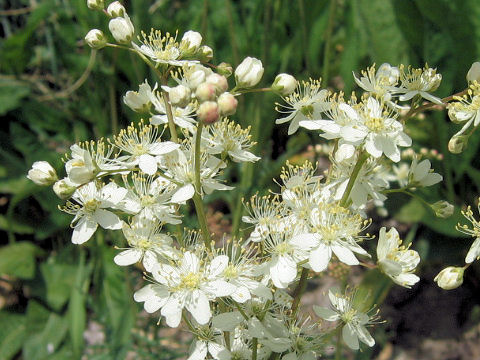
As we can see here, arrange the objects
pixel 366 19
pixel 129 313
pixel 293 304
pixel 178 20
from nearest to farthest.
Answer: pixel 293 304
pixel 129 313
pixel 366 19
pixel 178 20

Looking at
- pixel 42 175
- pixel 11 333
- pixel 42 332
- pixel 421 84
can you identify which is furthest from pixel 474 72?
pixel 11 333

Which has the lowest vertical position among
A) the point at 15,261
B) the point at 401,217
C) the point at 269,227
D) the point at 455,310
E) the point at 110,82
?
the point at 455,310

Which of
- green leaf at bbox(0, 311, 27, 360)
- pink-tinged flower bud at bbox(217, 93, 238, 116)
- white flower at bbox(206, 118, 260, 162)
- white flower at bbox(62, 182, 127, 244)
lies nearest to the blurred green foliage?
green leaf at bbox(0, 311, 27, 360)

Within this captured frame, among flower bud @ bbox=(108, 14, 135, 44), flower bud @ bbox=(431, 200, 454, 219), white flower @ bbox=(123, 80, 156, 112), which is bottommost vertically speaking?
flower bud @ bbox=(431, 200, 454, 219)

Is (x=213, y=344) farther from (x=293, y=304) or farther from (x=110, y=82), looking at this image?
(x=110, y=82)

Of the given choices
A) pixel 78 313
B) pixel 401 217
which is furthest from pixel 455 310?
Result: pixel 78 313

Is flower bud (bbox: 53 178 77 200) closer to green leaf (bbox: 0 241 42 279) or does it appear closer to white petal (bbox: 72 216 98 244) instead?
white petal (bbox: 72 216 98 244)

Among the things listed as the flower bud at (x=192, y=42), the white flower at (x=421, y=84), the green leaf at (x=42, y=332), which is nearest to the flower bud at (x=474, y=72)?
the white flower at (x=421, y=84)

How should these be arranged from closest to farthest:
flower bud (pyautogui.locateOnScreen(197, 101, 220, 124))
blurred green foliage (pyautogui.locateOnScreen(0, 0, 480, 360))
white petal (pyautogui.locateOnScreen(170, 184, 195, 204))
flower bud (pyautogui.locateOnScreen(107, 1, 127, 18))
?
flower bud (pyautogui.locateOnScreen(197, 101, 220, 124)) < white petal (pyautogui.locateOnScreen(170, 184, 195, 204)) < flower bud (pyautogui.locateOnScreen(107, 1, 127, 18)) < blurred green foliage (pyautogui.locateOnScreen(0, 0, 480, 360))
